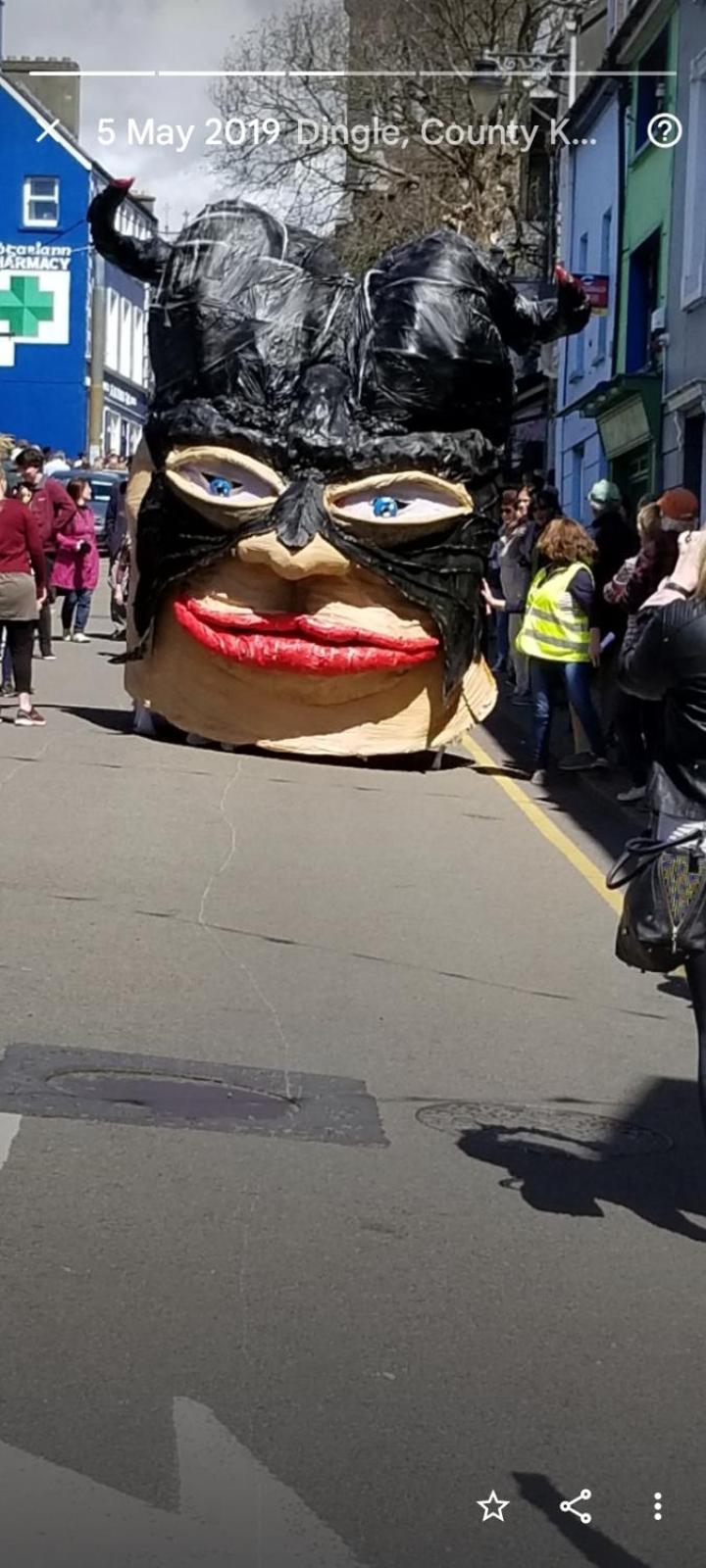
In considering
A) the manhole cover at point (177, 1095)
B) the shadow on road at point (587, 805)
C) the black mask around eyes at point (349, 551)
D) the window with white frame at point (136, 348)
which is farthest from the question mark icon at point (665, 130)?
the manhole cover at point (177, 1095)

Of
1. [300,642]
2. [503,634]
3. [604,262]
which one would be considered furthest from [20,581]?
[604,262]

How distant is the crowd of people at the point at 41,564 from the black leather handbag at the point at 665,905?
10695 mm

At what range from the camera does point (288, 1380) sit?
4566 millimetres

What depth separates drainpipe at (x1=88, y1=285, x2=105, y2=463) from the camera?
44156 millimetres

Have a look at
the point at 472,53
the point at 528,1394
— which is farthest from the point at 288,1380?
the point at 472,53

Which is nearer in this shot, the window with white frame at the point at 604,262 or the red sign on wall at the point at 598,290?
the red sign on wall at the point at 598,290

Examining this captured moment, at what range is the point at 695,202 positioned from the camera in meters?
24.2

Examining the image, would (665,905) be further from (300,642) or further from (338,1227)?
(300,642)

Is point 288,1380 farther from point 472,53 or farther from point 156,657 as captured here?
point 472,53

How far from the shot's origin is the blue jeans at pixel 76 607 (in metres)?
24.2

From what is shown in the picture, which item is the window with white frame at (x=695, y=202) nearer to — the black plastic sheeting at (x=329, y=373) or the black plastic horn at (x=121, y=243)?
the black plastic sheeting at (x=329, y=373)

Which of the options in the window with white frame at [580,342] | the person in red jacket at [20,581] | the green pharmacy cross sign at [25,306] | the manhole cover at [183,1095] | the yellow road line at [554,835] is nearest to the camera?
the manhole cover at [183,1095]

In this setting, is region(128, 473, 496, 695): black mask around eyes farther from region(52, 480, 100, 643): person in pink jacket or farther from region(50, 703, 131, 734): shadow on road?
region(52, 480, 100, 643): person in pink jacket

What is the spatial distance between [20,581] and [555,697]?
371cm
